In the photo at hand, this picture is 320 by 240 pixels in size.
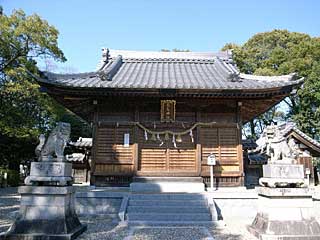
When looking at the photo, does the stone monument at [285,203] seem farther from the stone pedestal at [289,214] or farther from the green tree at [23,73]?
the green tree at [23,73]

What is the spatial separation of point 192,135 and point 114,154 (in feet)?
11.2

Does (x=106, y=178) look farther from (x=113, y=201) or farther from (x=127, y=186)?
(x=113, y=201)

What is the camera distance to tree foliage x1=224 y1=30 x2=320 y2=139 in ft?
95.2

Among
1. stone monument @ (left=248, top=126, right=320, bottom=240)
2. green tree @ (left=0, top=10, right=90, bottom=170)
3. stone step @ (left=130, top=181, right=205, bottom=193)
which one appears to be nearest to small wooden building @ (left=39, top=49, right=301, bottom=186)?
stone step @ (left=130, top=181, right=205, bottom=193)

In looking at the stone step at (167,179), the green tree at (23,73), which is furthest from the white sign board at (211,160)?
the green tree at (23,73)

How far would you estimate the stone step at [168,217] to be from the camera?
29.1ft

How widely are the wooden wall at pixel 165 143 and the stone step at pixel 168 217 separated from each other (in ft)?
10.0

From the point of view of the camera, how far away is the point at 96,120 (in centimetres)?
1237

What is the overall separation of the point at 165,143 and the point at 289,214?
20.6 feet

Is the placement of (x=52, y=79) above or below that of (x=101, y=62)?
below

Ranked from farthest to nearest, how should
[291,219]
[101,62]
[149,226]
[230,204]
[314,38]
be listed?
1. [314,38]
2. [101,62]
3. [230,204]
4. [149,226]
5. [291,219]

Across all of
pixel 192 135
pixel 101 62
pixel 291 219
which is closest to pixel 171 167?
pixel 192 135

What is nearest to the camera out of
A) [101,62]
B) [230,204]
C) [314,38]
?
[230,204]

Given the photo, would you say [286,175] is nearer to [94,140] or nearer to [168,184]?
[168,184]
